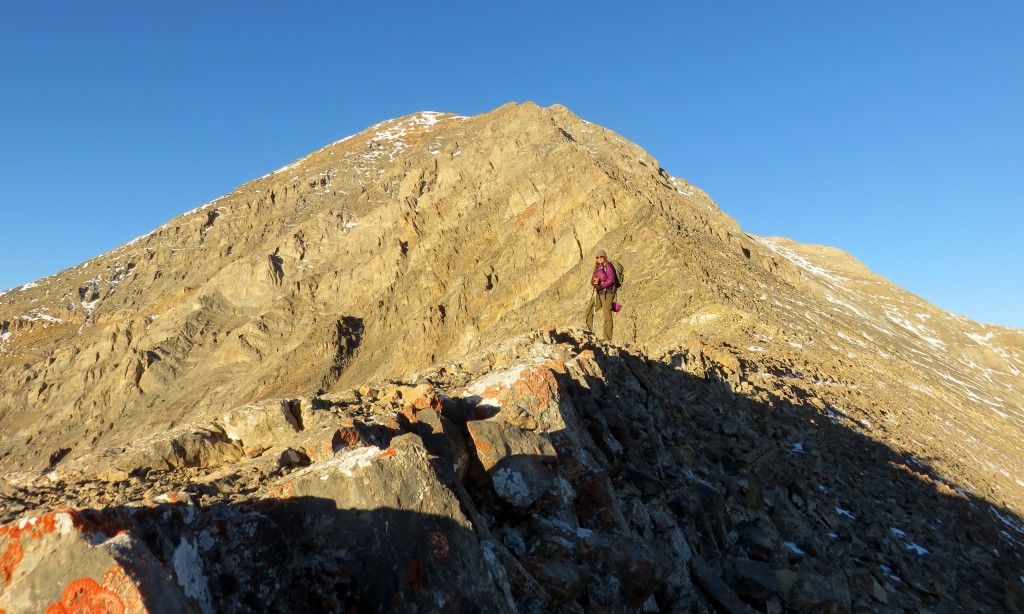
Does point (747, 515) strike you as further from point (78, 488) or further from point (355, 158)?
point (355, 158)

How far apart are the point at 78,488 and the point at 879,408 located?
719 inches

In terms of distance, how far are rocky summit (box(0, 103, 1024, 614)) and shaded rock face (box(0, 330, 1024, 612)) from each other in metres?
0.02

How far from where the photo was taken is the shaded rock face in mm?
3652

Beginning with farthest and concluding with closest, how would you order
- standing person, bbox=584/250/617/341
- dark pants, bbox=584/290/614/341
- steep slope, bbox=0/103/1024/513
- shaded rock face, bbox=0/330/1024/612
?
steep slope, bbox=0/103/1024/513, dark pants, bbox=584/290/614/341, standing person, bbox=584/250/617/341, shaded rock face, bbox=0/330/1024/612

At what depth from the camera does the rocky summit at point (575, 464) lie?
12.8ft

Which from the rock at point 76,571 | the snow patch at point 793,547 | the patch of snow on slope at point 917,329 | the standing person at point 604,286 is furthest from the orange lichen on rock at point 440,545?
the patch of snow on slope at point 917,329

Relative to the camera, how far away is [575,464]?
617 centimetres

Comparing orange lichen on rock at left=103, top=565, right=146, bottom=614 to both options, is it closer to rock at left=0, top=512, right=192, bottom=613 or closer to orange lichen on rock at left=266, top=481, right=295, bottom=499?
rock at left=0, top=512, right=192, bottom=613

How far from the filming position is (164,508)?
378cm

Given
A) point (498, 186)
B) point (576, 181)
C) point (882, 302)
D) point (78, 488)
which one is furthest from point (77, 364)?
point (882, 302)

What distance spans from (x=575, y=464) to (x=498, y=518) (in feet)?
4.07

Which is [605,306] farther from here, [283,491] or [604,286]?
[283,491]

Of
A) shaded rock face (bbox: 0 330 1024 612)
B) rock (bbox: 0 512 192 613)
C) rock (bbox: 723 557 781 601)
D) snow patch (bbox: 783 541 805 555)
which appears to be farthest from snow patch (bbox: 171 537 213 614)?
snow patch (bbox: 783 541 805 555)

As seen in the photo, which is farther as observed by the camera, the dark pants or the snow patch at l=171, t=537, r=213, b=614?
the dark pants
